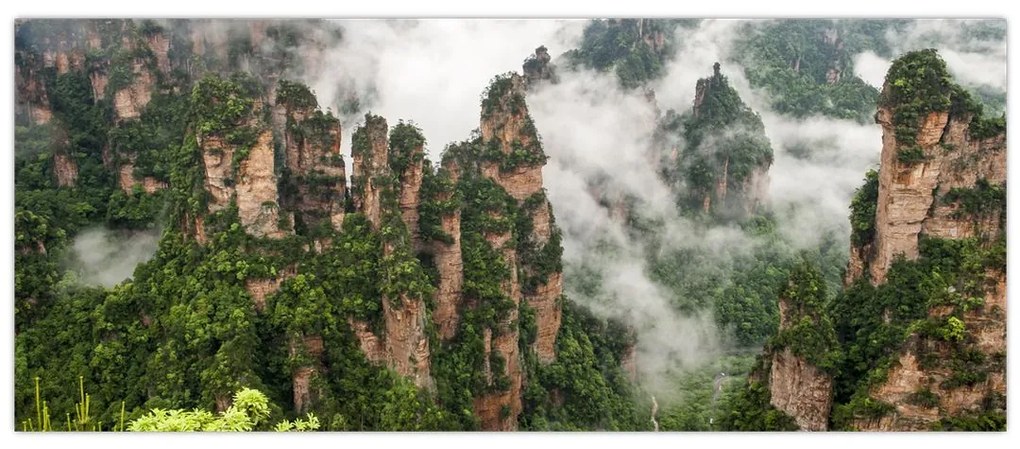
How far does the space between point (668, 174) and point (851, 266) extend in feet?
29.7

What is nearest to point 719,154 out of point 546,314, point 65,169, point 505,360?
point 546,314

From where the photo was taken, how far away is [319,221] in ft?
47.2

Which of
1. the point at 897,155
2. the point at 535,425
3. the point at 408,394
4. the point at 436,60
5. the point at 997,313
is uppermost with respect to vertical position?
the point at 436,60

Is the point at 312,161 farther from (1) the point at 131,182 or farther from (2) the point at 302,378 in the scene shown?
(1) the point at 131,182

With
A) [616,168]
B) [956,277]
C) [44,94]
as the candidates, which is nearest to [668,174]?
[616,168]

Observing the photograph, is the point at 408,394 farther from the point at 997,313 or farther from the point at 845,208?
the point at 845,208

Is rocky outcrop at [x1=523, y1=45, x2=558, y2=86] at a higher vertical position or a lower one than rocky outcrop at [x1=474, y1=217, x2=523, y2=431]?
higher

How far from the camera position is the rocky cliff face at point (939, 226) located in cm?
1196

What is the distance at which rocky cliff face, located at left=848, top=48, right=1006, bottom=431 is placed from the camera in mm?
11961

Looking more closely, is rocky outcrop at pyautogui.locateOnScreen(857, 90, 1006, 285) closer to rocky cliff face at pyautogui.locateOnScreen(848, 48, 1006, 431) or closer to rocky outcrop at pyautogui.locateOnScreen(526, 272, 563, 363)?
rocky cliff face at pyautogui.locateOnScreen(848, 48, 1006, 431)

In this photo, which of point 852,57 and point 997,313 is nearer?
point 997,313

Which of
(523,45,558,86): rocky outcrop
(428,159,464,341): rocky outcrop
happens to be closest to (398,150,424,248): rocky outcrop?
(428,159,464,341): rocky outcrop

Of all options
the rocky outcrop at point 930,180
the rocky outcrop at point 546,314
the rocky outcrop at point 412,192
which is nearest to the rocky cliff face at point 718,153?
the rocky outcrop at point 546,314

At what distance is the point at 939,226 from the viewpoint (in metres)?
13.8
